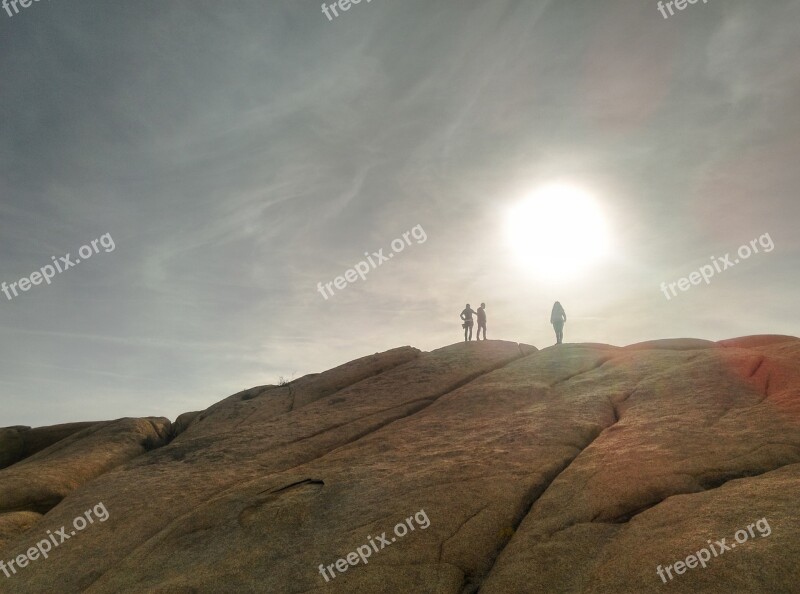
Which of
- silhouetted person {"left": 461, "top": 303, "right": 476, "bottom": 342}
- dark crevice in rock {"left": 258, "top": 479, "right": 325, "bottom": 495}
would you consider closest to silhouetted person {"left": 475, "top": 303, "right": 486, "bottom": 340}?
silhouetted person {"left": 461, "top": 303, "right": 476, "bottom": 342}

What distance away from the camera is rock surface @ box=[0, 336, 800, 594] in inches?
463

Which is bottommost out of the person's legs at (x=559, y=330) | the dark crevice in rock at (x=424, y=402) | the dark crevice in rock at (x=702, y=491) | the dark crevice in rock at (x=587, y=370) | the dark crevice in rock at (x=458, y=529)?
the dark crevice in rock at (x=702, y=491)

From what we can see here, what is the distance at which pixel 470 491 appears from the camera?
599 inches

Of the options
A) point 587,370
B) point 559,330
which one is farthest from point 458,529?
point 559,330

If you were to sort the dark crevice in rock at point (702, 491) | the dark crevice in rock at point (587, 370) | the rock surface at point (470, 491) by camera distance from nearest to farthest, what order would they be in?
1. the rock surface at point (470, 491)
2. the dark crevice in rock at point (702, 491)
3. the dark crevice in rock at point (587, 370)

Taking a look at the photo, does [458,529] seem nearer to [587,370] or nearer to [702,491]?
[702,491]

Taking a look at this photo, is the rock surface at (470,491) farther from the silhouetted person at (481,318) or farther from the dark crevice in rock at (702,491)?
the silhouetted person at (481,318)

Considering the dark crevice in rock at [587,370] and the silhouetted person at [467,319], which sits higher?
the silhouetted person at [467,319]

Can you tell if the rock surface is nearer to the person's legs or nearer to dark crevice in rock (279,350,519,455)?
dark crevice in rock (279,350,519,455)

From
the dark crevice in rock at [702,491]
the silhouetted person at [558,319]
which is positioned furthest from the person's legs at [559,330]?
the dark crevice in rock at [702,491]

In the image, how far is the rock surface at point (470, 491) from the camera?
11.8 m

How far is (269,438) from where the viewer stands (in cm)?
2380

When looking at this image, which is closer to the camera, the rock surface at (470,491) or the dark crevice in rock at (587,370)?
the rock surface at (470,491)

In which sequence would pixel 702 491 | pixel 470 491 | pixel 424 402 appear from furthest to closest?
pixel 424 402 < pixel 470 491 < pixel 702 491
